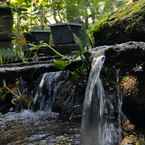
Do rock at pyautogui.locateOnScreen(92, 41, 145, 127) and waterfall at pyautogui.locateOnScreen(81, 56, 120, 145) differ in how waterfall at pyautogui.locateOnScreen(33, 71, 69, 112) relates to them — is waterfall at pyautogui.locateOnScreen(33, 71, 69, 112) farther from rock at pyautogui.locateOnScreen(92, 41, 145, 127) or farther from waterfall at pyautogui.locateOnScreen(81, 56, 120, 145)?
waterfall at pyautogui.locateOnScreen(81, 56, 120, 145)

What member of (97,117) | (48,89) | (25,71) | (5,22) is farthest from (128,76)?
(5,22)

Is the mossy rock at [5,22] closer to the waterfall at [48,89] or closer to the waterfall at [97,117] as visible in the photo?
the waterfall at [48,89]

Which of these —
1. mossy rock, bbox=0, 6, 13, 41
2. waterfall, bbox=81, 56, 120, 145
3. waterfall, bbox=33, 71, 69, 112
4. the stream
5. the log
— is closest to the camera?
waterfall, bbox=81, 56, 120, 145

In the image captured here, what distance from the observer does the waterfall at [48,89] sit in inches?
250

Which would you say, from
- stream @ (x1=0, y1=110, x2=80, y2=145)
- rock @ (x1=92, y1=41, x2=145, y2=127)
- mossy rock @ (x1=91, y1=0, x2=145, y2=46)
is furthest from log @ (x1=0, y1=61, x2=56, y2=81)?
rock @ (x1=92, y1=41, x2=145, y2=127)

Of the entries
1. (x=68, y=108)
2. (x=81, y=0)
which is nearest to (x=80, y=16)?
(x=81, y=0)

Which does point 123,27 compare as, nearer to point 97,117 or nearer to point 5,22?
point 97,117

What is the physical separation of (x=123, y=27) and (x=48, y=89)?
167 cm

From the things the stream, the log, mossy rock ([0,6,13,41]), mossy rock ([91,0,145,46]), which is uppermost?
mossy rock ([0,6,13,41])

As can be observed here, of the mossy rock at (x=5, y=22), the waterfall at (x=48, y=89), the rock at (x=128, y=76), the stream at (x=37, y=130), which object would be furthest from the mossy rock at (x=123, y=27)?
the mossy rock at (x=5, y=22)

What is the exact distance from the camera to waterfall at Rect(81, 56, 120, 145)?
3939 mm

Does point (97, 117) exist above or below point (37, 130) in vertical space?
above

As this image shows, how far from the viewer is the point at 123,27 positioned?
5.80 m

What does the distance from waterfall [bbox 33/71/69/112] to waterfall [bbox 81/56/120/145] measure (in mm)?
2173
